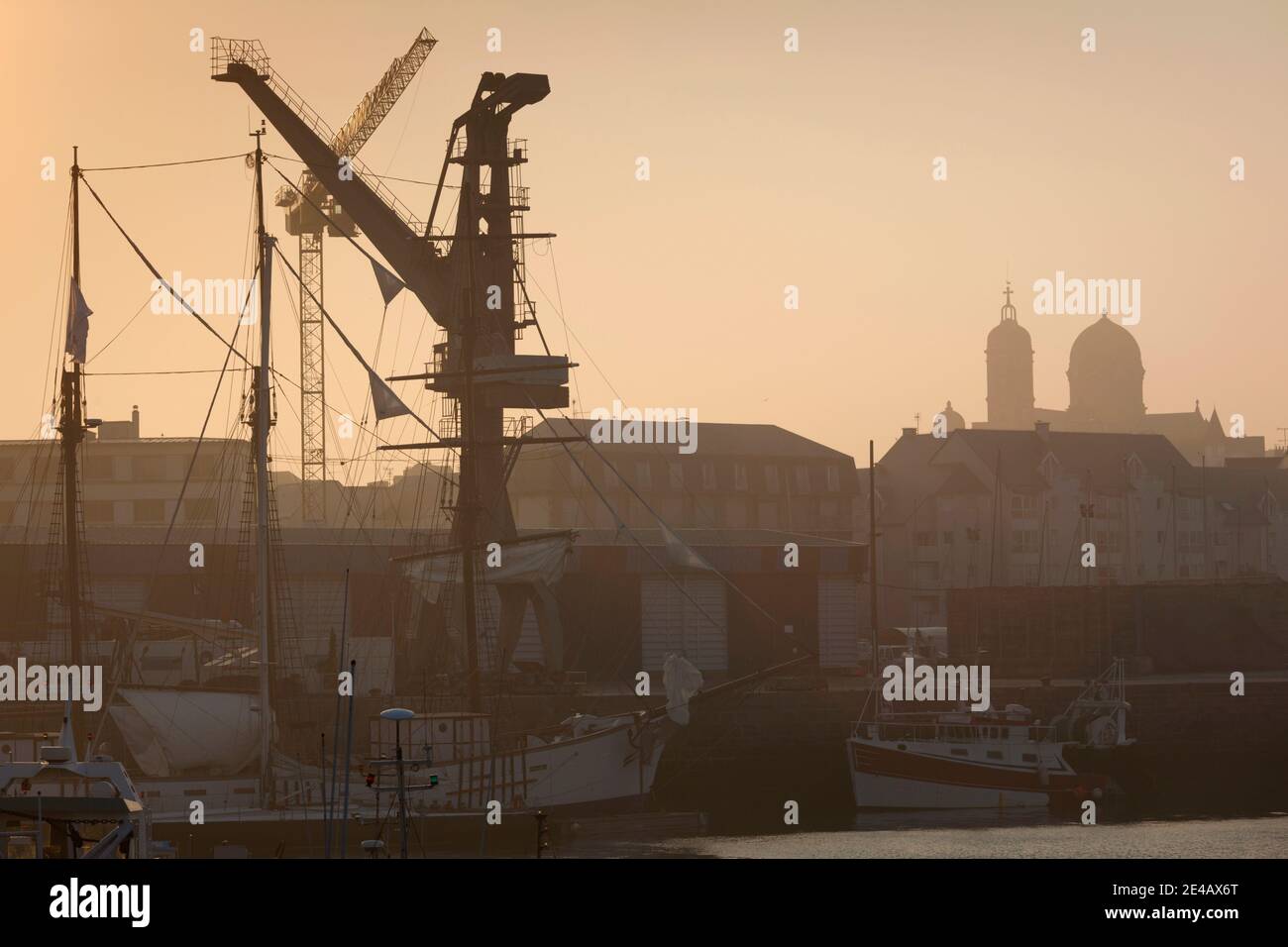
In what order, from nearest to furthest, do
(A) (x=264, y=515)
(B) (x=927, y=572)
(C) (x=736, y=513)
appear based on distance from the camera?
1. (A) (x=264, y=515)
2. (C) (x=736, y=513)
3. (B) (x=927, y=572)

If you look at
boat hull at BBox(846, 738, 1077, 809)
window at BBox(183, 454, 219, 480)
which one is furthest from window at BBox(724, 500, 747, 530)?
boat hull at BBox(846, 738, 1077, 809)

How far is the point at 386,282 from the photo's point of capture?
5409 cm

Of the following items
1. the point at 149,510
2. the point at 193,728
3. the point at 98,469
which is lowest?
the point at 193,728

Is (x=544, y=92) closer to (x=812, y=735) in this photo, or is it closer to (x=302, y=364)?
(x=812, y=735)

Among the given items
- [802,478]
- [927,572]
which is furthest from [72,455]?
[927,572]

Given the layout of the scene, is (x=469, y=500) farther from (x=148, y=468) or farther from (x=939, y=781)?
(x=148, y=468)

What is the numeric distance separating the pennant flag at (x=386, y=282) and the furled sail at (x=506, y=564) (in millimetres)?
8257

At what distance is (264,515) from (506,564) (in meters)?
11.9

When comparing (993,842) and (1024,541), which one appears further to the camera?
(1024,541)

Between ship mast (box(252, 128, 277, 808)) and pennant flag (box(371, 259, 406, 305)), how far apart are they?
12.1 ft

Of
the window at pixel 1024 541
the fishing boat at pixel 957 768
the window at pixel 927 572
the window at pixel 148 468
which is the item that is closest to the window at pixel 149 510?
the window at pixel 148 468

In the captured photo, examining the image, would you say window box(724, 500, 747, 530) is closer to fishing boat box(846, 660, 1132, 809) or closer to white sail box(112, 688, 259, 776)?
fishing boat box(846, 660, 1132, 809)

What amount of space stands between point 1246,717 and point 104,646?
140 feet
